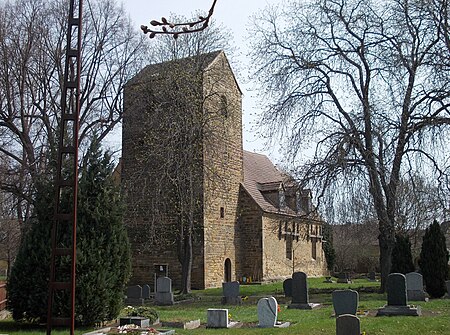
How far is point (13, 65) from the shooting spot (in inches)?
979

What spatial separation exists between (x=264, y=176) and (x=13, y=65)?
2114 centimetres

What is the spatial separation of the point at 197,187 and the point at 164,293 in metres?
6.54

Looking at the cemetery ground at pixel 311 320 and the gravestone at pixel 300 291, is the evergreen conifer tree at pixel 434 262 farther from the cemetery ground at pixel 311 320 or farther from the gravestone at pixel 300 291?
the gravestone at pixel 300 291

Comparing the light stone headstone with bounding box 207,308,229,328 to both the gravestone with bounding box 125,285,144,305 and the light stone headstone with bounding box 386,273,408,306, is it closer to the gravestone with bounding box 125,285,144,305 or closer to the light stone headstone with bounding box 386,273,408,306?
the light stone headstone with bounding box 386,273,408,306

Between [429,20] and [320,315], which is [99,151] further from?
[429,20]

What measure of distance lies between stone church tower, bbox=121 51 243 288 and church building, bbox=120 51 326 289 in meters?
0.05

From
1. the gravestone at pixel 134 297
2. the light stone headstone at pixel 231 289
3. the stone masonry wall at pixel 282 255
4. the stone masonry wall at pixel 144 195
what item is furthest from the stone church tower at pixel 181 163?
the light stone headstone at pixel 231 289

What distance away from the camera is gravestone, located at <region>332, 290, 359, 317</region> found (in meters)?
14.1

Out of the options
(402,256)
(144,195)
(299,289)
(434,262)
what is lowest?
(299,289)

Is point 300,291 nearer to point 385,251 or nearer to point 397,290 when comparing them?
point 397,290

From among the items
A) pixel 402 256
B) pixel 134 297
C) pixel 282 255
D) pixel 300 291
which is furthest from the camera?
pixel 282 255

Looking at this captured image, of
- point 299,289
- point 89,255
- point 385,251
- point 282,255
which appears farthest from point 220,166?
point 89,255

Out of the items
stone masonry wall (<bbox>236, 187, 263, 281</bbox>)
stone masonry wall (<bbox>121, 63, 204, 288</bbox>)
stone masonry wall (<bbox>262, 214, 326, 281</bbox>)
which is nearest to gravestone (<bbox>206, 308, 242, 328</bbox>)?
stone masonry wall (<bbox>121, 63, 204, 288</bbox>)

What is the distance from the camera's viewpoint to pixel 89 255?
522 inches
